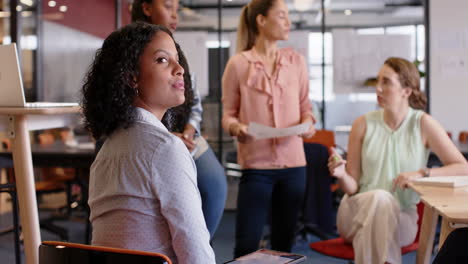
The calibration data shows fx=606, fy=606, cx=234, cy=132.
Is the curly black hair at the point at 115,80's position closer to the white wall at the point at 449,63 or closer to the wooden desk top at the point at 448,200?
the wooden desk top at the point at 448,200

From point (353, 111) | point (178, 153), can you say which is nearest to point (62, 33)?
point (353, 111)

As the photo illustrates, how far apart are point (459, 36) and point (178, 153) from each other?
221 inches

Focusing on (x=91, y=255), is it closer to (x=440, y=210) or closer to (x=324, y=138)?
(x=440, y=210)

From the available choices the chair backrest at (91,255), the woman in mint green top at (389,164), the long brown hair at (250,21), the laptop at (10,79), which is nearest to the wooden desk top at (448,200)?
the woman in mint green top at (389,164)

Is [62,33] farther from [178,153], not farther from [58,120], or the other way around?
[178,153]

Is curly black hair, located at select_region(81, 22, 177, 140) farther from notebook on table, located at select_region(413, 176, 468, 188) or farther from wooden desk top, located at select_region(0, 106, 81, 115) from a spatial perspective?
notebook on table, located at select_region(413, 176, 468, 188)

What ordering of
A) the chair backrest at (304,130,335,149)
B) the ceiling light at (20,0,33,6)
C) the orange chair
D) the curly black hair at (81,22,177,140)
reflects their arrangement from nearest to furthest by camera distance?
the curly black hair at (81,22,177,140) → the orange chair → the chair backrest at (304,130,335,149) → the ceiling light at (20,0,33,6)

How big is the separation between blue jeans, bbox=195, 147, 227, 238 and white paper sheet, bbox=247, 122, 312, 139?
0.38m

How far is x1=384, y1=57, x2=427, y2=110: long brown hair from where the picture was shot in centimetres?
315

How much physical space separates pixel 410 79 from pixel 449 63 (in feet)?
11.7

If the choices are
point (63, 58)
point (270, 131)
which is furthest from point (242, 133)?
point (63, 58)

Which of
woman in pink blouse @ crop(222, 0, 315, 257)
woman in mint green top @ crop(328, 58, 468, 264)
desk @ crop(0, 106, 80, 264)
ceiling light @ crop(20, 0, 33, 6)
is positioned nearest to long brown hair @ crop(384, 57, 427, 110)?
woman in mint green top @ crop(328, 58, 468, 264)

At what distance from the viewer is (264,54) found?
326 cm

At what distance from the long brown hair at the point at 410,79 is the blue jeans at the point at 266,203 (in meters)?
0.70
